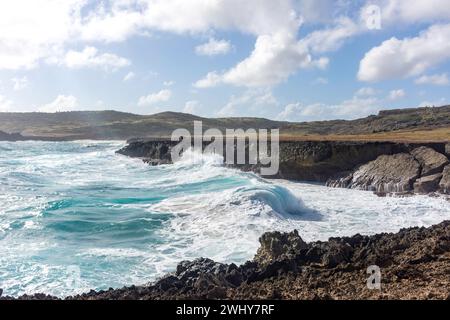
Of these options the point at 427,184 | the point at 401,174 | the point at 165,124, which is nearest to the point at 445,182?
the point at 427,184

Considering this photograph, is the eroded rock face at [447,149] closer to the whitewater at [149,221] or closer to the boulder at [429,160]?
the boulder at [429,160]

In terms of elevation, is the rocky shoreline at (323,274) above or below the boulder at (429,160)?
below

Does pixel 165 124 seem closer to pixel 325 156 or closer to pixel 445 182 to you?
pixel 325 156

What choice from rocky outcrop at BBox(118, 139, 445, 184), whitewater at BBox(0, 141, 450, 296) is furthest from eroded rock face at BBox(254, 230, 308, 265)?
rocky outcrop at BBox(118, 139, 445, 184)

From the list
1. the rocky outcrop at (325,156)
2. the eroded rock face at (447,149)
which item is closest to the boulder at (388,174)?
the rocky outcrop at (325,156)

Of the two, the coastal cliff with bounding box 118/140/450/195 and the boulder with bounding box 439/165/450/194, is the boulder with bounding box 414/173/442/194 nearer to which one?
the coastal cliff with bounding box 118/140/450/195
